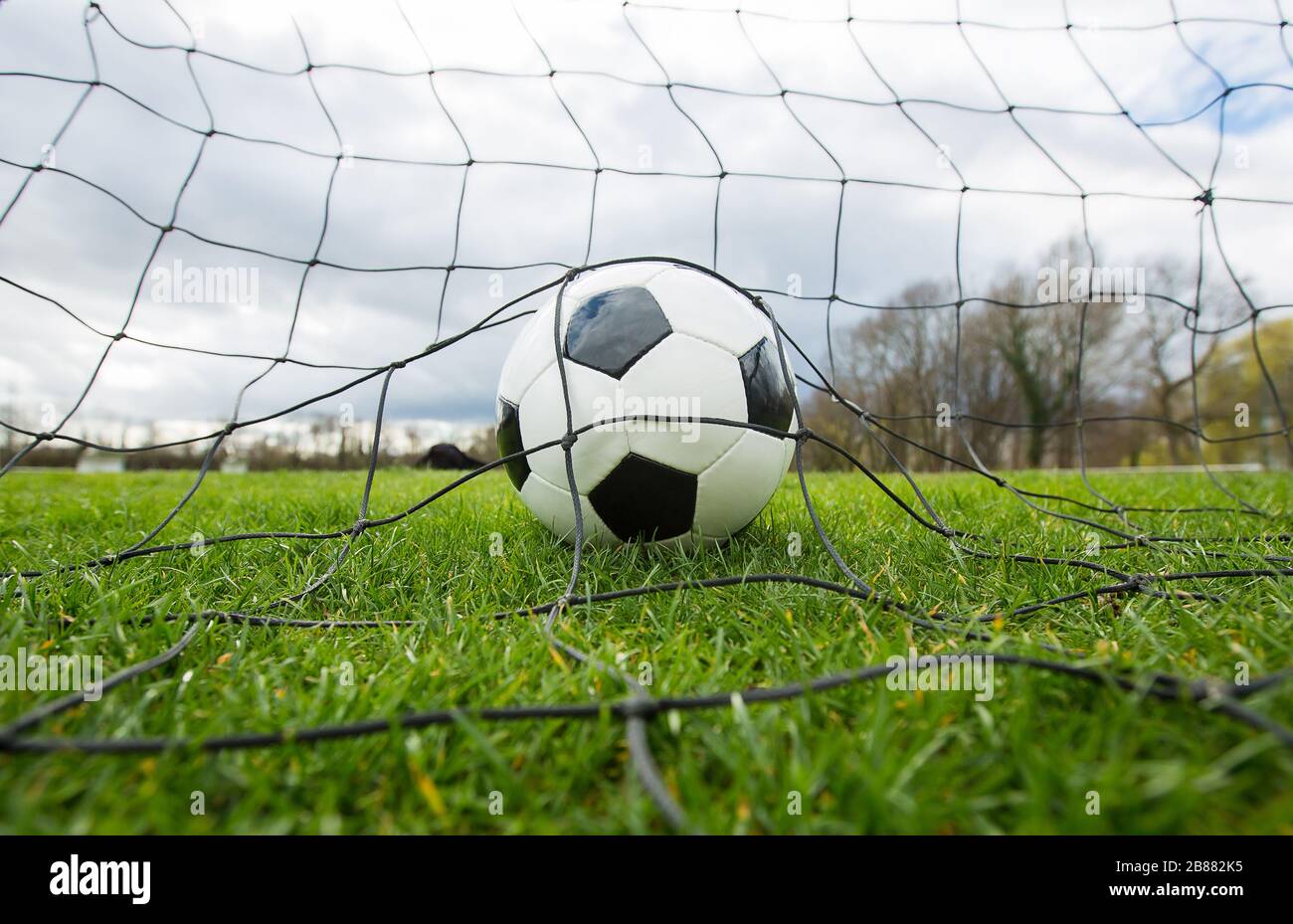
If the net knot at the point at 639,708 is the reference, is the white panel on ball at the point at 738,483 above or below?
above

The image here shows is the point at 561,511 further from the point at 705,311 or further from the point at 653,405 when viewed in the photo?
the point at 705,311

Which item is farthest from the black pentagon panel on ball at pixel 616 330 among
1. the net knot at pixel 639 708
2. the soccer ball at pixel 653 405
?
the net knot at pixel 639 708

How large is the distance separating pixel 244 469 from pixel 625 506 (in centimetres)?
605

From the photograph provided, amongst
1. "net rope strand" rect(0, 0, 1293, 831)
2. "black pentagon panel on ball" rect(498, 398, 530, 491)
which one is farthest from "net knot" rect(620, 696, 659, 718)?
"black pentagon panel on ball" rect(498, 398, 530, 491)

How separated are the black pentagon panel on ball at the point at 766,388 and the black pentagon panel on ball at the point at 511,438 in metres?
0.58

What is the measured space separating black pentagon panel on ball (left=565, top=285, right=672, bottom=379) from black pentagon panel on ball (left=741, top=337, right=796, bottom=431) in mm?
222

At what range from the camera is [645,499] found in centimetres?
160

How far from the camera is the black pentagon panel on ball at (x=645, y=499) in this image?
1577 mm

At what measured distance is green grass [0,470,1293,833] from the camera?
74 cm

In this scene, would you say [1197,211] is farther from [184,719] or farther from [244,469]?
[244,469]

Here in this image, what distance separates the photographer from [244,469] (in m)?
6.38

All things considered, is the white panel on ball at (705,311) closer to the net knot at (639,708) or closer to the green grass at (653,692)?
the green grass at (653,692)

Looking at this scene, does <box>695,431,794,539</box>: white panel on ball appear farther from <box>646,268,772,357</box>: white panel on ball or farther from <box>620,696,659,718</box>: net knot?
<box>620,696,659,718</box>: net knot
